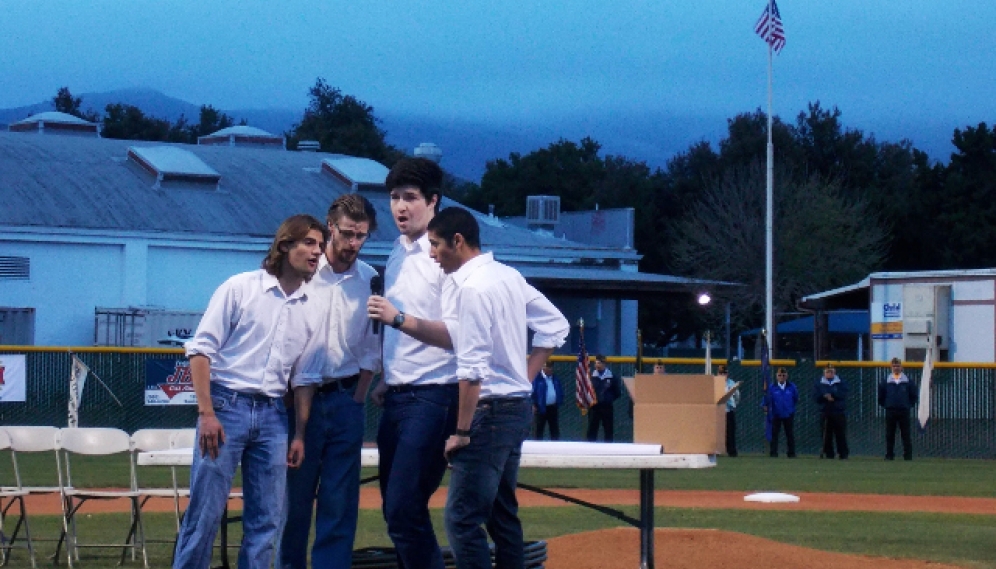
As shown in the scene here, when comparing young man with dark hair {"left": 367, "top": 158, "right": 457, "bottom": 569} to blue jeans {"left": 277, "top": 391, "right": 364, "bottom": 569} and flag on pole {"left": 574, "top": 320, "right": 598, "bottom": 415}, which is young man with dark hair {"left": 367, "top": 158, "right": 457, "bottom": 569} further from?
flag on pole {"left": 574, "top": 320, "right": 598, "bottom": 415}

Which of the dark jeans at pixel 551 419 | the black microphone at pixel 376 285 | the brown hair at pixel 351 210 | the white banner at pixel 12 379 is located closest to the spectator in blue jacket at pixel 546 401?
the dark jeans at pixel 551 419

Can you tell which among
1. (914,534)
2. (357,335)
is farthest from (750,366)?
(357,335)

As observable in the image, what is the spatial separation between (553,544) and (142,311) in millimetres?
27059

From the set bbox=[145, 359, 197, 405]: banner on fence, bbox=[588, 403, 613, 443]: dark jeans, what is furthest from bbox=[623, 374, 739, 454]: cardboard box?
bbox=[145, 359, 197, 405]: banner on fence

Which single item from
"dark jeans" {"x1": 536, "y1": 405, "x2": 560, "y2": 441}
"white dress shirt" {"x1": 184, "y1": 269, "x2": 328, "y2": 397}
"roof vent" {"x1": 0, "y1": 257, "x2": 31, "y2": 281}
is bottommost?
"dark jeans" {"x1": 536, "y1": 405, "x2": 560, "y2": 441}

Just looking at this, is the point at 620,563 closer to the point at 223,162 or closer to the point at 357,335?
the point at 357,335

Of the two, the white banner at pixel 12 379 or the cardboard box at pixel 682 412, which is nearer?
the cardboard box at pixel 682 412

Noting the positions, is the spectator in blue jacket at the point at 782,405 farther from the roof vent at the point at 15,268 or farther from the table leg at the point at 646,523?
the table leg at the point at 646,523

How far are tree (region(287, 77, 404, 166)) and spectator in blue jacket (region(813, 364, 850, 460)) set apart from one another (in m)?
49.5

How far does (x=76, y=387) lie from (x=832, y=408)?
552 inches

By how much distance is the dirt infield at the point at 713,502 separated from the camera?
16.6 metres

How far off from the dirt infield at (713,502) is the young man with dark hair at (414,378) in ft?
30.5

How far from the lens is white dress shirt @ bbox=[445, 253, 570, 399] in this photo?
6680 mm

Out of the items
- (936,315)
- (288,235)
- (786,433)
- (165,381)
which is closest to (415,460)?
(288,235)
